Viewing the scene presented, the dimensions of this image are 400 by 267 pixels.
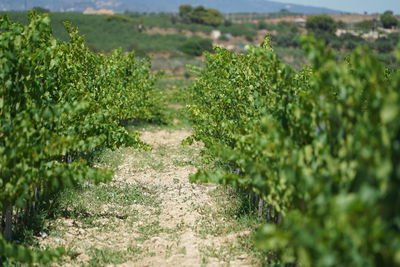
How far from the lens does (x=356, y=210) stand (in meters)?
2.87

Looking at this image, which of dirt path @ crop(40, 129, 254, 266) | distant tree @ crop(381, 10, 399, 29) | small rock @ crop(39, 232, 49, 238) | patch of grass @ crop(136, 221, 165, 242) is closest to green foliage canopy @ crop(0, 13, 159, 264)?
small rock @ crop(39, 232, 49, 238)

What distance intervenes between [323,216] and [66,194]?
7204mm

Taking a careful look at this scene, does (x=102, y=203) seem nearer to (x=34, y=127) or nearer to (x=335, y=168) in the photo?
(x=34, y=127)

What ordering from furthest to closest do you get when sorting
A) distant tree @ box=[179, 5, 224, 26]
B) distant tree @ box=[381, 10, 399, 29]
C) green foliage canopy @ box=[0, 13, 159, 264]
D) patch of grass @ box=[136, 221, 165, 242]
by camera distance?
1. distant tree @ box=[179, 5, 224, 26]
2. distant tree @ box=[381, 10, 399, 29]
3. patch of grass @ box=[136, 221, 165, 242]
4. green foliage canopy @ box=[0, 13, 159, 264]

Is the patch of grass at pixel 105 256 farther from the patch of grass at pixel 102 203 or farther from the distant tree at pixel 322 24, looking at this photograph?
the distant tree at pixel 322 24

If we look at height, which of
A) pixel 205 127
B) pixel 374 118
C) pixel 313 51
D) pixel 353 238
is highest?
pixel 313 51

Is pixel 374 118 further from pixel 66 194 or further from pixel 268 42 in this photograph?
pixel 66 194

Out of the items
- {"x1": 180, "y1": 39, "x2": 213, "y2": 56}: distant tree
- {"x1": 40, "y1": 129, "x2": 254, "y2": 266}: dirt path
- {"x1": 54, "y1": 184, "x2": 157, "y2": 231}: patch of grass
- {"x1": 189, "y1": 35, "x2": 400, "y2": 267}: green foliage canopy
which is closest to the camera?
{"x1": 189, "y1": 35, "x2": 400, "y2": 267}: green foliage canopy

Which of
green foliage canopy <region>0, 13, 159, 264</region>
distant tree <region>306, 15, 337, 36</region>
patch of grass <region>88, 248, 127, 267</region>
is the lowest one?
patch of grass <region>88, 248, 127, 267</region>

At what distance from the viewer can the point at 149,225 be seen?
843 cm

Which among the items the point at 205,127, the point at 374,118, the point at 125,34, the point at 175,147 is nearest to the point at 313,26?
the point at 125,34

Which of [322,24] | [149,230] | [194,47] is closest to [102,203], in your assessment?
[149,230]

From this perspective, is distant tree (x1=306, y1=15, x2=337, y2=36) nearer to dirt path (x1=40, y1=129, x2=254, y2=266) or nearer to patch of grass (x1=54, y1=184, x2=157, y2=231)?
dirt path (x1=40, y1=129, x2=254, y2=266)

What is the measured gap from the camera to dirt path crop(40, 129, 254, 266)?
684 centimetres
